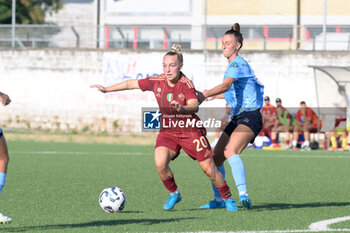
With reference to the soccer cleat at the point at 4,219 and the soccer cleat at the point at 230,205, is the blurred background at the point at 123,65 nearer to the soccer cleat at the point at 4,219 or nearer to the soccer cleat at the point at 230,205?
the soccer cleat at the point at 230,205

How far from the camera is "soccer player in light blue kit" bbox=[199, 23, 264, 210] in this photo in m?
7.86

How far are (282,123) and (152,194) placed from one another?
552 inches

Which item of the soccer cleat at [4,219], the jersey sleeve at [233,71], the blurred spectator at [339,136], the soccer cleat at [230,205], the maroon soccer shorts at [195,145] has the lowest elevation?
the blurred spectator at [339,136]

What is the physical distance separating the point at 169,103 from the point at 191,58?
2015cm

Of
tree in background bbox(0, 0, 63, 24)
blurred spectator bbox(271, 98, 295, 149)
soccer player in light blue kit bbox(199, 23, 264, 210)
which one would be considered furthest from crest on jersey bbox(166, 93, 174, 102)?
tree in background bbox(0, 0, 63, 24)

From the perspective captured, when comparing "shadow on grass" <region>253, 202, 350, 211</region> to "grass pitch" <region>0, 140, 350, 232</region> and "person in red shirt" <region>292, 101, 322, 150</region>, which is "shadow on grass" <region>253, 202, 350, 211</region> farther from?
"person in red shirt" <region>292, 101, 322, 150</region>

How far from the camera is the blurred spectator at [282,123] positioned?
891 inches

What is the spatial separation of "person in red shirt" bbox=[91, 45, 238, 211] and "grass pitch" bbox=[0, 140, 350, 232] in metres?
0.45

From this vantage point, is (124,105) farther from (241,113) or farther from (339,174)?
(241,113)

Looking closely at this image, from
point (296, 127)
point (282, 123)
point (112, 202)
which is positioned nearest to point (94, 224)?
point (112, 202)

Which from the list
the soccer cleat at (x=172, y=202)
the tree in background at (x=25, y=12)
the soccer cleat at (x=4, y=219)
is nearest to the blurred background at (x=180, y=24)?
the tree in background at (x=25, y=12)

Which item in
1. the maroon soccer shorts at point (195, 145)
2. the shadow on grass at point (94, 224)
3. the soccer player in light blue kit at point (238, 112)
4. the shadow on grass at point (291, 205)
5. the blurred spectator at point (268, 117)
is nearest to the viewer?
the shadow on grass at point (94, 224)

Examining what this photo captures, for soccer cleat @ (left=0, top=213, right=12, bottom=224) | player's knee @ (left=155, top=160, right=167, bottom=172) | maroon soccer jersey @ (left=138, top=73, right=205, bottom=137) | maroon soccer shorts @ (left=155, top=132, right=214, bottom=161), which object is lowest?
soccer cleat @ (left=0, top=213, right=12, bottom=224)

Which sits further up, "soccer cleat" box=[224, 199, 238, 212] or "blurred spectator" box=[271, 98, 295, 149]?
"soccer cleat" box=[224, 199, 238, 212]
